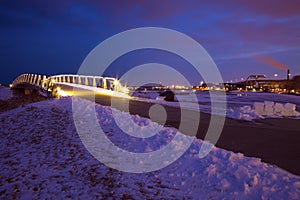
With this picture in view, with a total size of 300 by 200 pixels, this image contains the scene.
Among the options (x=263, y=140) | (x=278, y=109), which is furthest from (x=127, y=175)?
(x=278, y=109)

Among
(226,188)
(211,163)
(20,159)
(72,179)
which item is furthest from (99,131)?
(226,188)

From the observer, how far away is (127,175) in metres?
5.38

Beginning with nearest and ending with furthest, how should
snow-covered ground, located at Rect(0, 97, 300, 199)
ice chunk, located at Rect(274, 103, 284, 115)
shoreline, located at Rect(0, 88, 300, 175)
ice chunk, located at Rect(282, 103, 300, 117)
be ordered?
snow-covered ground, located at Rect(0, 97, 300, 199)
shoreline, located at Rect(0, 88, 300, 175)
ice chunk, located at Rect(282, 103, 300, 117)
ice chunk, located at Rect(274, 103, 284, 115)

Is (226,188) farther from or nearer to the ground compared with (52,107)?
nearer to the ground

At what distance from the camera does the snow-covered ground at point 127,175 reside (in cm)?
461

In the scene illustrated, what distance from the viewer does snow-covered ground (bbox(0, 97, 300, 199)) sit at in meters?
4.61

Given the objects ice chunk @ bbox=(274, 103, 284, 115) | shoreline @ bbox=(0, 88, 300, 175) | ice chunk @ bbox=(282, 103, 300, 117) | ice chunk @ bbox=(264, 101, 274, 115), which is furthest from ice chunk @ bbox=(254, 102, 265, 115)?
shoreline @ bbox=(0, 88, 300, 175)

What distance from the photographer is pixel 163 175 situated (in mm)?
5398

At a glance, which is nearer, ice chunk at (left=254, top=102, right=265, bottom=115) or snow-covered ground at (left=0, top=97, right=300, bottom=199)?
snow-covered ground at (left=0, top=97, right=300, bottom=199)

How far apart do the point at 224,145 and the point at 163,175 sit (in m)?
3.14

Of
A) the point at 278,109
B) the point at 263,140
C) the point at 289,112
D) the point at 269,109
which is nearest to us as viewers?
the point at 263,140

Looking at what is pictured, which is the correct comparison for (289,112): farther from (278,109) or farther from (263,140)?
(263,140)

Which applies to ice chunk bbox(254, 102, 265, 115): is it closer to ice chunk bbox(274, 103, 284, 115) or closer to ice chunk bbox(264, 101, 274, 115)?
ice chunk bbox(264, 101, 274, 115)

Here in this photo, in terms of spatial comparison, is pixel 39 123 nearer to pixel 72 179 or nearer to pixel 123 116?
pixel 123 116
